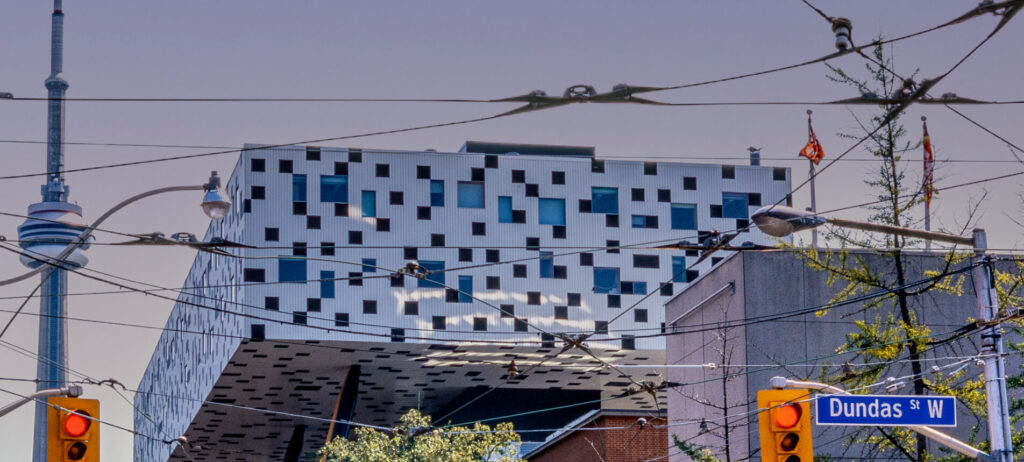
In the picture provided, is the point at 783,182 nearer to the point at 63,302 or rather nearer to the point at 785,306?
the point at 785,306

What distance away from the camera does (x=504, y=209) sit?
219 ft

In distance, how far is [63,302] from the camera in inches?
4759

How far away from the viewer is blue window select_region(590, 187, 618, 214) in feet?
222

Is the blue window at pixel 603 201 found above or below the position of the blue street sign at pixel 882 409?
above

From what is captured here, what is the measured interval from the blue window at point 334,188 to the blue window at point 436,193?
3.90 m

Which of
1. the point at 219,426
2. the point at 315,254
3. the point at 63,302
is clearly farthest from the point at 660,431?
Result: the point at 63,302

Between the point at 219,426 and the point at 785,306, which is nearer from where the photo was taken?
the point at 785,306

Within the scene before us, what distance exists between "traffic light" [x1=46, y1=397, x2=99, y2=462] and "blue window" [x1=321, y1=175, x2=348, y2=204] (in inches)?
1669

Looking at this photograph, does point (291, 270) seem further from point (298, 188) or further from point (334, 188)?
point (334, 188)

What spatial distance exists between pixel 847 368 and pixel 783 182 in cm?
4078

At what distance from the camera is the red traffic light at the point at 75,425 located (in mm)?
22172

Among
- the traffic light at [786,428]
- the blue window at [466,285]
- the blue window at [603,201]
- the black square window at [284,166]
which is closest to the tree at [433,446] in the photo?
the blue window at [466,285]

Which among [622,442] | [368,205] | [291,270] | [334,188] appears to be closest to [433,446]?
[622,442]

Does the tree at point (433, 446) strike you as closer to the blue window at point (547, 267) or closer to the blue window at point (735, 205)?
the blue window at point (547, 267)
